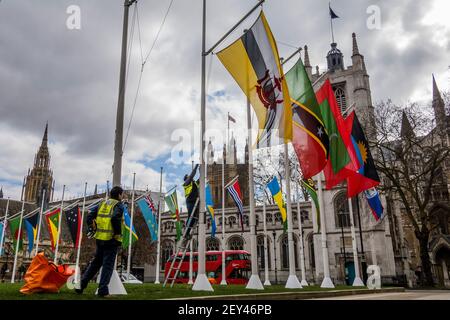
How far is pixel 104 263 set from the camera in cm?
700

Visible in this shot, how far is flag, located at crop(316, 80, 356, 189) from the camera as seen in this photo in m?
15.5

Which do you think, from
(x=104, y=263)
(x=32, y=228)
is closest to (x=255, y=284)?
(x=104, y=263)

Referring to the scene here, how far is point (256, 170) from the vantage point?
141 feet

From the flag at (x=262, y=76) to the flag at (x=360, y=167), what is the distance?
6.54m

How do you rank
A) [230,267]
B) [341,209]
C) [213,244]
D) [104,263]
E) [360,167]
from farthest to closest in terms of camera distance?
[213,244], [341,209], [230,267], [360,167], [104,263]

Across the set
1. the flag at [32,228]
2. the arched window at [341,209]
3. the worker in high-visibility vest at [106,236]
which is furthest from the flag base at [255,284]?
the arched window at [341,209]

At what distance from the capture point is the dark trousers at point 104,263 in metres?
6.89

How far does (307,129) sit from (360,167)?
17.2 feet

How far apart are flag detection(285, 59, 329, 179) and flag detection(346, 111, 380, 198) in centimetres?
411

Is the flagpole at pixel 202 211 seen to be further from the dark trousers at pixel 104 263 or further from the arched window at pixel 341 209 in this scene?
the arched window at pixel 341 209

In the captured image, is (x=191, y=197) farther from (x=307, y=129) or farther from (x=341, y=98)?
(x=341, y=98)

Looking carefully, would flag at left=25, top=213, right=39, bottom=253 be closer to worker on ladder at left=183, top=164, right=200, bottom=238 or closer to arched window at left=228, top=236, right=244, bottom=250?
worker on ladder at left=183, top=164, right=200, bottom=238
